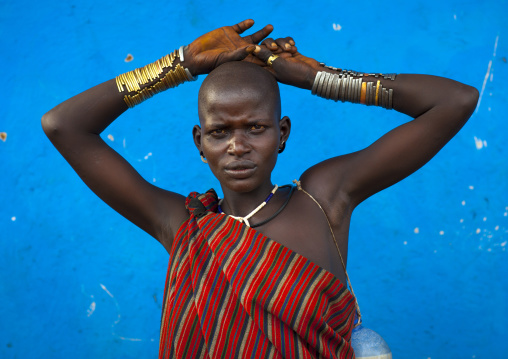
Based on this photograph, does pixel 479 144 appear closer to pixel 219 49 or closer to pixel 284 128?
pixel 284 128

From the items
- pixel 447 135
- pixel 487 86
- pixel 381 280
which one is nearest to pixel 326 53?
pixel 487 86

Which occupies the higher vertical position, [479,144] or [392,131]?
[479,144]

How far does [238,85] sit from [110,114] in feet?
1.46

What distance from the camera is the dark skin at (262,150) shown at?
185 cm

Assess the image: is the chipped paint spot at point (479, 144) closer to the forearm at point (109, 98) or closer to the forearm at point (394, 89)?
the forearm at point (394, 89)

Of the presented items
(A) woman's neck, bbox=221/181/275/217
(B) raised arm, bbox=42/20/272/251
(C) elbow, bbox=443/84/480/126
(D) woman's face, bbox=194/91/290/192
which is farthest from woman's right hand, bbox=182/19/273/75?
(C) elbow, bbox=443/84/480/126

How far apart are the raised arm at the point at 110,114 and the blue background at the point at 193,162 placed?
119 cm

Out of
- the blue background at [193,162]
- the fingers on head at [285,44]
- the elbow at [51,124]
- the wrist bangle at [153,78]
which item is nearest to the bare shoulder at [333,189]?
the fingers on head at [285,44]

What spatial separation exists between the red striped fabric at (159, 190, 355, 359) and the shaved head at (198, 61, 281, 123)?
0.33 m

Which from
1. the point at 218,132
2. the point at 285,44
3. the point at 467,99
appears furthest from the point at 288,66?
the point at 467,99

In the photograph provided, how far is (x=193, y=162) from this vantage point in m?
3.25

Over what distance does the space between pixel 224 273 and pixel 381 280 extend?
4.81 ft

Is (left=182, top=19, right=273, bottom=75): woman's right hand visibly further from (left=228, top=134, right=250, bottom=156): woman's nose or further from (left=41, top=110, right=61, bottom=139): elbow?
(left=41, top=110, right=61, bottom=139): elbow

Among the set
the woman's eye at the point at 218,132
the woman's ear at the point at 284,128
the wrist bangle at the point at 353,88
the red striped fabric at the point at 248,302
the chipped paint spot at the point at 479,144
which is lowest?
the red striped fabric at the point at 248,302
